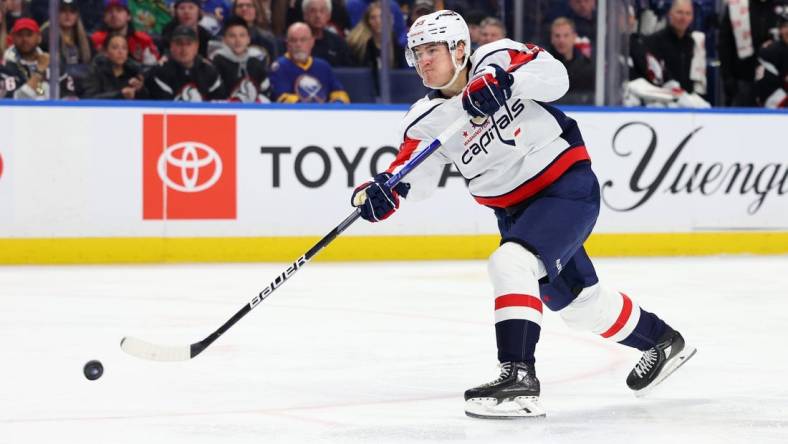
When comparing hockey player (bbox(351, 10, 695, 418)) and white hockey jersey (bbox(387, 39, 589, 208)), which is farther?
white hockey jersey (bbox(387, 39, 589, 208))

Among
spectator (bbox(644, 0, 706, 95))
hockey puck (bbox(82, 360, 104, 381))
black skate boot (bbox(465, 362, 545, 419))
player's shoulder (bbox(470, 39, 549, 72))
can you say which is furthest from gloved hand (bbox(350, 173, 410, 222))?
spectator (bbox(644, 0, 706, 95))

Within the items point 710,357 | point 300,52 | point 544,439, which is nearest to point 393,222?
point 300,52

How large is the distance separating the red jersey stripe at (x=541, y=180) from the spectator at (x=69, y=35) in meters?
3.93

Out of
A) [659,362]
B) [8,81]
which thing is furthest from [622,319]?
[8,81]

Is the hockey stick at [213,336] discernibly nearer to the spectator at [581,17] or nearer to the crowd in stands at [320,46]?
the crowd in stands at [320,46]

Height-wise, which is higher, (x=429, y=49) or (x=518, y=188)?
(x=429, y=49)

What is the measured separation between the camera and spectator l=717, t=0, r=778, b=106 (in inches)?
307

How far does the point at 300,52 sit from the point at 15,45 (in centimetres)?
145

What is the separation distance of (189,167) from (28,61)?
94cm

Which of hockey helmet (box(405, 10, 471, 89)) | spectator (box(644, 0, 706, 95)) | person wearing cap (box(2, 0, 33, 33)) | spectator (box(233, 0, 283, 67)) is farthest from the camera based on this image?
spectator (box(644, 0, 706, 95))

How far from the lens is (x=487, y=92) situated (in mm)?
3129

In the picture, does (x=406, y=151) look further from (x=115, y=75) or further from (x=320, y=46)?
(x=320, y=46)

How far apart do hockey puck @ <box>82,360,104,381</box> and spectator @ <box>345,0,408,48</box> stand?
4.10 m

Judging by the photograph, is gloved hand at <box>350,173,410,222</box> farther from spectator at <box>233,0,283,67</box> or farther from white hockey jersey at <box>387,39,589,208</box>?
spectator at <box>233,0,283,67</box>
